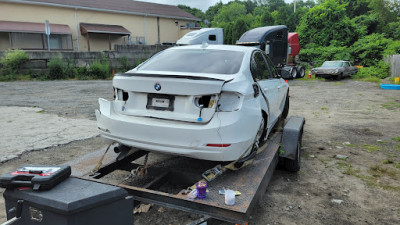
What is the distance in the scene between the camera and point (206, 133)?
2816mm

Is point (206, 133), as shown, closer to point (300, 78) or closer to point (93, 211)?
point (93, 211)

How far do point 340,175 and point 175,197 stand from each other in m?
2.73

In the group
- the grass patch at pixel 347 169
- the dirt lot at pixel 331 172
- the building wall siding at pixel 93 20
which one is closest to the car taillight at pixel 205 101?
the dirt lot at pixel 331 172

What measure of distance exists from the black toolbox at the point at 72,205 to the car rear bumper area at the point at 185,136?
3.08ft

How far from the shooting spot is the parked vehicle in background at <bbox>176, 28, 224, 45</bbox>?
709 inches

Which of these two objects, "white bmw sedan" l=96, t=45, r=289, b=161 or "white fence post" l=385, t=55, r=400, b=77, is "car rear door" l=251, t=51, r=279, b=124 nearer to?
"white bmw sedan" l=96, t=45, r=289, b=161

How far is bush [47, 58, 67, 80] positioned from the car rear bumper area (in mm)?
15157

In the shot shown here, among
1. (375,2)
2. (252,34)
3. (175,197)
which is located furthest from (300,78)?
(375,2)

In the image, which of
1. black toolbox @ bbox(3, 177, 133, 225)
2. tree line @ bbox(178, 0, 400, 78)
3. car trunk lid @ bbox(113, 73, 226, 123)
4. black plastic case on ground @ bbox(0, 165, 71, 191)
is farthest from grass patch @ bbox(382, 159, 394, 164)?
tree line @ bbox(178, 0, 400, 78)

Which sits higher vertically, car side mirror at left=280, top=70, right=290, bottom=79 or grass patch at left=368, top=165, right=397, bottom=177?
car side mirror at left=280, top=70, right=290, bottom=79

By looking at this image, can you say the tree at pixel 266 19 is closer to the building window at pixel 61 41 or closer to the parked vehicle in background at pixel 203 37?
the parked vehicle in background at pixel 203 37

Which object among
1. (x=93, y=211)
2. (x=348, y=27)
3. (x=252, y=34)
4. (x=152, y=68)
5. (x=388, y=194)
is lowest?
(x=388, y=194)

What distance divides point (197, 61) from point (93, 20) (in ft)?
92.1

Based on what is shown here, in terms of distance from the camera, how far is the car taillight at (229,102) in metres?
2.93
